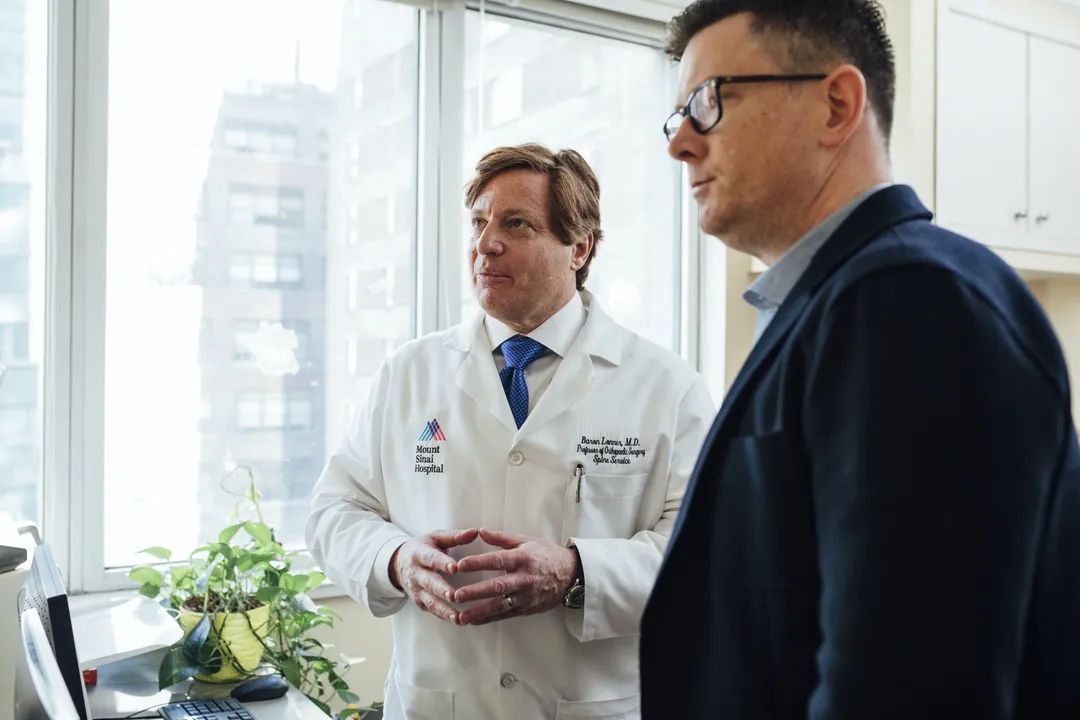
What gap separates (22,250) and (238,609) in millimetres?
922

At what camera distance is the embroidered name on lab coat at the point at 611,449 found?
1.54 m

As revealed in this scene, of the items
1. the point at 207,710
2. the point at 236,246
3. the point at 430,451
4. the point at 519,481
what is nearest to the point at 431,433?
the point at 430,451

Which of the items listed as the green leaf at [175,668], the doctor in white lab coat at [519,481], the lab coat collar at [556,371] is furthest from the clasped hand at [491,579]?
the green leaf at [175,668]

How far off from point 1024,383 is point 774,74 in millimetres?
365

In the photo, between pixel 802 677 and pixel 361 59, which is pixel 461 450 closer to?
pixel 802 677

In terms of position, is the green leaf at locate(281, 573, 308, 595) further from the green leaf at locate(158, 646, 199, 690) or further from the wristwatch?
the wristwatch

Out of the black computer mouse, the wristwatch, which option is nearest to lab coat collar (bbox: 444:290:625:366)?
the wristwatch

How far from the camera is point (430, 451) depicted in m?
1.59

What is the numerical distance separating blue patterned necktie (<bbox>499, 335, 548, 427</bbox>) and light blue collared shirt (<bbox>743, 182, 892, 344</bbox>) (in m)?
0.72

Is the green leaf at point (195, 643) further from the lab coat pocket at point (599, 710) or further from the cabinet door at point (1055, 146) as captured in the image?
the cabinet door at point (1055, 146)

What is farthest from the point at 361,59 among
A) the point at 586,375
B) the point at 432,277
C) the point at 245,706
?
the point at 245,706

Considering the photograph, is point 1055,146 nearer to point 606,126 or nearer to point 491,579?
point 606,126

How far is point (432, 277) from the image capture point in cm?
239

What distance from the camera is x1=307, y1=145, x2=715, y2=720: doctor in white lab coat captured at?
1.42 meters
